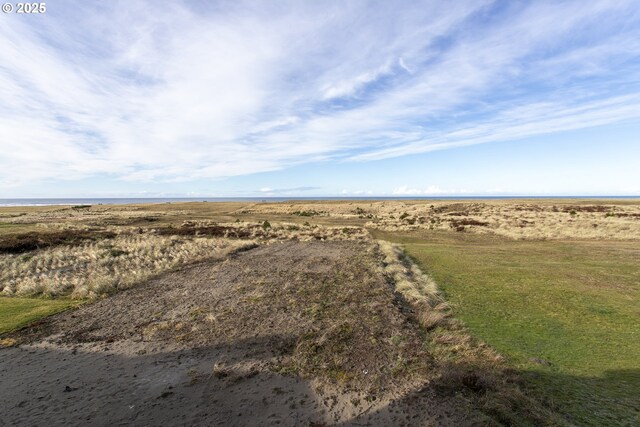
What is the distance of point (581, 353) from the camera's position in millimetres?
9258

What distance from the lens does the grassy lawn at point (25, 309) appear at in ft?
40.1

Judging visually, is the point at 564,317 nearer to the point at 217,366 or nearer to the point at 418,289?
the point at 418,289

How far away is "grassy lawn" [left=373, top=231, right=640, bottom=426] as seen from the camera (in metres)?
7.46

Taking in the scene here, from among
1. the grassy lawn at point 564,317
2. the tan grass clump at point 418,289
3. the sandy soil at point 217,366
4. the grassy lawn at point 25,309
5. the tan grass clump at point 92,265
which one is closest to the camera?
the sandy soil at point 217,366

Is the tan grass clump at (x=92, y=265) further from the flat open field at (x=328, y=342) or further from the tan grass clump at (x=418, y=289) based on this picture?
the tan grass clump at (x=418, y=289)

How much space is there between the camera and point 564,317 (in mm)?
12000

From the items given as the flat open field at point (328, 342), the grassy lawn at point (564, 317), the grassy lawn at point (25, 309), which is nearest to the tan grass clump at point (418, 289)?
the flat open field at point (328, 342)

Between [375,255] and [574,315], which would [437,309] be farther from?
[375,255]

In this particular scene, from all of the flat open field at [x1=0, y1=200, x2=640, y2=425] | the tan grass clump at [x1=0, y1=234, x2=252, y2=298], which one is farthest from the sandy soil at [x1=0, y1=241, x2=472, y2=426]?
the tan grass clump at [x1=0, y1=234, x2=252, y2=298]

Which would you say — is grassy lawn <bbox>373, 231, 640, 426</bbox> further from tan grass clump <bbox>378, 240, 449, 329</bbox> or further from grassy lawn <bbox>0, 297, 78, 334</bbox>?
grassy lawn <bbox>0, 297, 78, 334</bbox>

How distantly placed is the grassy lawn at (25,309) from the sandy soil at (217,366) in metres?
0.76

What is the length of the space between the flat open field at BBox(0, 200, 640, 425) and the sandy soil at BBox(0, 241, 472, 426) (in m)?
0.05

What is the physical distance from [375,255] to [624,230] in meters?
29.9

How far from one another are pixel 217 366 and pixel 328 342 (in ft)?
10.9
